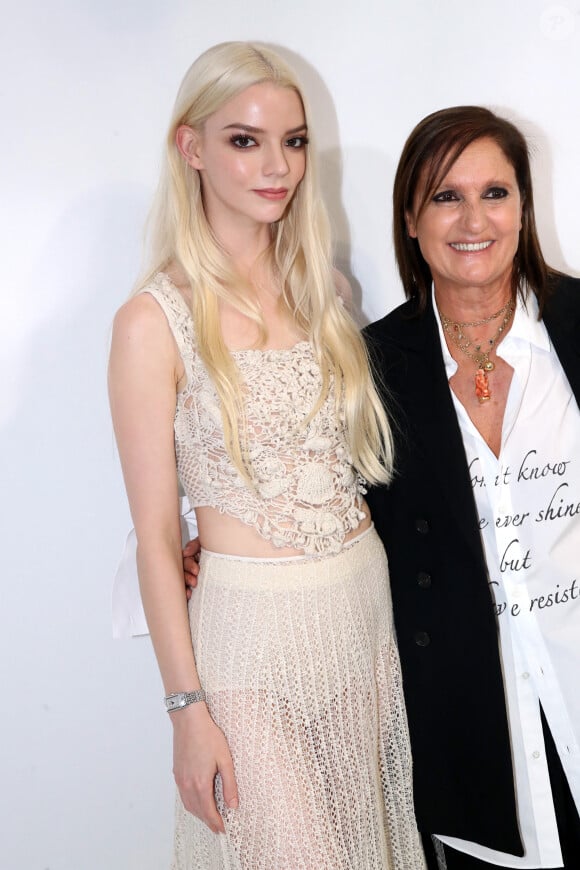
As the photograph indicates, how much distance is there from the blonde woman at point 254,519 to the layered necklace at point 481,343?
0.21 meters

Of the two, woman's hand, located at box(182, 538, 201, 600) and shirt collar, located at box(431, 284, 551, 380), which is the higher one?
shirt collar, located at box(431, 284, 551, 380)

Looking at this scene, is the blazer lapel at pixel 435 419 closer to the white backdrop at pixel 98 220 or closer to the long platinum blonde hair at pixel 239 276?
the long platinum blonde hair at pixel 239 276

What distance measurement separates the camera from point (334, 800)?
5.94 feet

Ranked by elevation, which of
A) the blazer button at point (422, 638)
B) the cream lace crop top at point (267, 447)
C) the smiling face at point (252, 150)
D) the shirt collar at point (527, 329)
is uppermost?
the smiling face at point (252, 150)

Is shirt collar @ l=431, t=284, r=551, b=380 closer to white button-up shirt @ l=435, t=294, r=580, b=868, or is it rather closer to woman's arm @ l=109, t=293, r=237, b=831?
white button-up shirt @ l=435, t=294, r=580, b=868

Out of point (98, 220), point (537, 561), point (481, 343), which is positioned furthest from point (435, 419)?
point (98, 220)

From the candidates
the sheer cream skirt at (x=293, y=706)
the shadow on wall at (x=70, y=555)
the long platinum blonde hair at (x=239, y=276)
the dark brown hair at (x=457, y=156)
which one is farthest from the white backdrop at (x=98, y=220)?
the sheer cream skirt at (x=293, y=706)

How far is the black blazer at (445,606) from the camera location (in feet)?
6.31

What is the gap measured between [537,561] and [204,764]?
738 millimetres

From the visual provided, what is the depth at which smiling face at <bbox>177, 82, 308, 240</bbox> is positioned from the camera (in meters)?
1.87

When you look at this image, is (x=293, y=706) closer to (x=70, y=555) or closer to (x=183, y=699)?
(x=183, y=699)

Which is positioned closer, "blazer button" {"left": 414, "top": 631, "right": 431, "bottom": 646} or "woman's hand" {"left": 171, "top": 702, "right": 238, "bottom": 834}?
"woman's hand" {"left": 171, "top": 702, "right": 238, "bottom": 834}

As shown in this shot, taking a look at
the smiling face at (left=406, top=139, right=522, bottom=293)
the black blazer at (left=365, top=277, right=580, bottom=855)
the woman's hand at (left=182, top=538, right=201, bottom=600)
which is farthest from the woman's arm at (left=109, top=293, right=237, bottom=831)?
the smiling face at (left=406, top=139, right=522, bottom=293)

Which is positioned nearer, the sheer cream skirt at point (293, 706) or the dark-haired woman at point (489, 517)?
the sheer cream skirt at point (293, 706)
